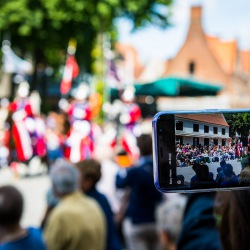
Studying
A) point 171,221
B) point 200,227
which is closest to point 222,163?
point 200,227

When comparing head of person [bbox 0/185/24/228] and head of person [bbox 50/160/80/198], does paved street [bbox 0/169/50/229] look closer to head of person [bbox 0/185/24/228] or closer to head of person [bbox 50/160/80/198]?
head of person [bbox 50/160/80/198]

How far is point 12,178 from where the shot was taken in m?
15.2

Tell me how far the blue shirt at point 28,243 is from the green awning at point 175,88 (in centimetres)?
421

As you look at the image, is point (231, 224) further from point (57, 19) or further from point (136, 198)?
point (57, 19)

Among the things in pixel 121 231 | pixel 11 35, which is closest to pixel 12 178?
pixel 121 231

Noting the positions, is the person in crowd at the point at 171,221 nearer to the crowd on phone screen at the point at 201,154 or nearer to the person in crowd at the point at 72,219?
the person in crowd at the point at 72,219

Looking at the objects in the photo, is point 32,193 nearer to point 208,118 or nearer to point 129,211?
point 129,211

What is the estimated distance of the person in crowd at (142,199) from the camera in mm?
5348

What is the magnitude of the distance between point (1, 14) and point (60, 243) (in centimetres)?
2097

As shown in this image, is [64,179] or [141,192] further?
[141,192]

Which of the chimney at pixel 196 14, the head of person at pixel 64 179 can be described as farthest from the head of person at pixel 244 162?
the chimney at pixel 196 14

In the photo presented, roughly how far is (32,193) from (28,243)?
9583 mm

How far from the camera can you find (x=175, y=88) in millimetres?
7062

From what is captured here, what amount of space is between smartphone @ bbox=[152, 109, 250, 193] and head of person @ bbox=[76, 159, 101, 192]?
133 inches
